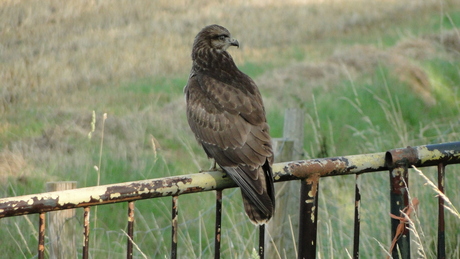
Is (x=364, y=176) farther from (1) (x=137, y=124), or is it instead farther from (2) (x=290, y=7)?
(2) (x=290, y=7)

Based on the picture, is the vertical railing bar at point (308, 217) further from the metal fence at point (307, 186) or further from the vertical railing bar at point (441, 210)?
the vertical railing bar at point (441, 210)

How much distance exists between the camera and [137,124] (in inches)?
283

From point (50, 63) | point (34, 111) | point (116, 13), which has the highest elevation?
point (116, 13)

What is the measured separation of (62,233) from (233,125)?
1206 mm

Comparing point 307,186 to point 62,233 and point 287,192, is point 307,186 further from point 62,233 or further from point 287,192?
point 287,192

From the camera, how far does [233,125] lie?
3.42 metres

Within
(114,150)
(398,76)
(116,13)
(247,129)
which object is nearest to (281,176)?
(247,129)

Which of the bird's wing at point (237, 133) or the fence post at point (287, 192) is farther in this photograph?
the fence post at point (287, 192)

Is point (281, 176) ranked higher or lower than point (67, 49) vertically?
lower

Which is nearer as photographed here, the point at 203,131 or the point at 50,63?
the point at 203,131

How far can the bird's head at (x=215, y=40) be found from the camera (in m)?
4.29

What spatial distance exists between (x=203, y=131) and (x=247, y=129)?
14.3 inches

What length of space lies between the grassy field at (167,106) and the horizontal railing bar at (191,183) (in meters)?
1.85

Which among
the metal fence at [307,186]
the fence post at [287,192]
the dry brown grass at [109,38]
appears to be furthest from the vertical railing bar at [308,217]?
the dry brown grass at [109,38]
